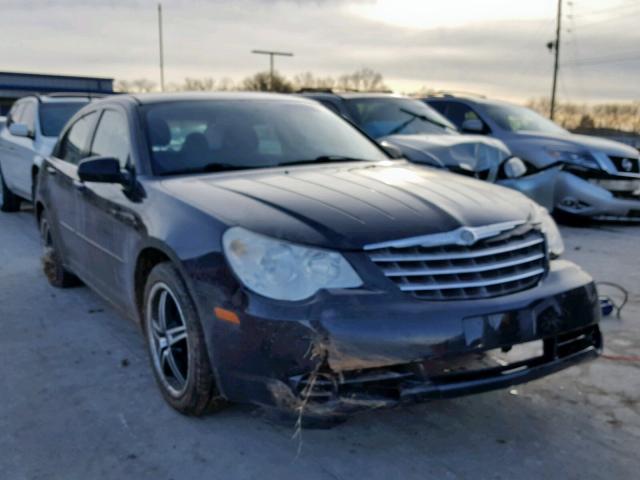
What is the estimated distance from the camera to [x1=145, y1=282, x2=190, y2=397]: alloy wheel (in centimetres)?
321

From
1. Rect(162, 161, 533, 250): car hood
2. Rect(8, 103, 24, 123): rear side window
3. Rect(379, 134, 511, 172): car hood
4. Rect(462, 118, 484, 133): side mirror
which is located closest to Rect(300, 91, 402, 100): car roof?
Rect(462, 118, 484, 133): side mirror

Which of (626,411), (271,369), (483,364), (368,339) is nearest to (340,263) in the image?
(368,339)

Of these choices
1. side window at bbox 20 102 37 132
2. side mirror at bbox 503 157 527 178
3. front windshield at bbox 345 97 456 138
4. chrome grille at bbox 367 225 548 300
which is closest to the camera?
chrome grille at bbox 367 225 548 300

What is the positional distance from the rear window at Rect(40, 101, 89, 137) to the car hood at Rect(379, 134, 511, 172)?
4.27m

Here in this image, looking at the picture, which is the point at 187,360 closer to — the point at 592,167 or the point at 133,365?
the point at 133,365

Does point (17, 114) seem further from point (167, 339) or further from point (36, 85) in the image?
point (36, 85)

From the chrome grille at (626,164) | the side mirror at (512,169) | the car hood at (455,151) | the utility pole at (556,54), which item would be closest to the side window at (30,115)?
the car hood at (455,151)

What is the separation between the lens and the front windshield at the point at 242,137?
3.81 metres

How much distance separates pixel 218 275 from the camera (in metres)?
2.78

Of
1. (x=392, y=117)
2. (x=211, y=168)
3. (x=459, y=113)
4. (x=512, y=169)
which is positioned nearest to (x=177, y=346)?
(x=211, y=168)

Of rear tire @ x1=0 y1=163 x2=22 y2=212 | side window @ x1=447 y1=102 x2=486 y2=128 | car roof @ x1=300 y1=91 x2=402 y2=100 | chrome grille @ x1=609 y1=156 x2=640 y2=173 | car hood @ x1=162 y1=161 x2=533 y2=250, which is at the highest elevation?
car roof @ x1=300 y1=91 x2=402 y2=100

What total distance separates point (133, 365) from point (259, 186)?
4.34 feet

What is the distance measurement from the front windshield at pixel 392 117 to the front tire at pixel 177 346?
5260 millimetres

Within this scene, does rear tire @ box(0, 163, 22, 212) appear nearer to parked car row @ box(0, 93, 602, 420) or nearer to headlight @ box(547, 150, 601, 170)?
parked car row @ box(0, 93, 602, 420)
